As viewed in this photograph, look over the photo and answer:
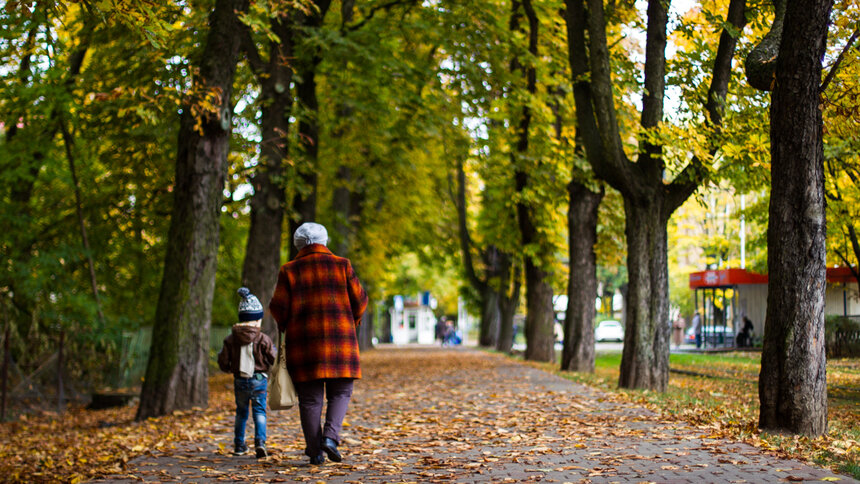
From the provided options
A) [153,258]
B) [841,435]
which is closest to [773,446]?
[841,435]

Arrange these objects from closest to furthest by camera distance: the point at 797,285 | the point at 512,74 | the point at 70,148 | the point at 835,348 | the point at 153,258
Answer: the point at 797,285 < the point at 70,148 < the point at 512,74 < the point at 153,258 < the point at 835,348

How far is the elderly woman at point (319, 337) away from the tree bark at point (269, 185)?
9.83 meters

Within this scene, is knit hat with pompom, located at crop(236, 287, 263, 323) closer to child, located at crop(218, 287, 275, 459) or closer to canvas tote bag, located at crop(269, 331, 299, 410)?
child, located at crop(218, 287, 275, 459)

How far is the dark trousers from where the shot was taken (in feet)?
24.5

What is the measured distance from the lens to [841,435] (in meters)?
8.62

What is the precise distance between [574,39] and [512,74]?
4.08 meters

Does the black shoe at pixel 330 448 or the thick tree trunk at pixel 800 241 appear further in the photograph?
the thick tree trunk at pixel 800 241

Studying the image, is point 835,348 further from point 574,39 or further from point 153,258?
point 153,258

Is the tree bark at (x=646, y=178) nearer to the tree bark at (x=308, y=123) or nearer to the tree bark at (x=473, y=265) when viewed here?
the tree bark at (x=308, y=123)

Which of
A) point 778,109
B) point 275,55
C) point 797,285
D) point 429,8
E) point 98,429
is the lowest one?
point 98,429

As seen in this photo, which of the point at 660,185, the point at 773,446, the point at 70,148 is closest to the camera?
the point at 773,446

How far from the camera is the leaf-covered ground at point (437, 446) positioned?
699 cm

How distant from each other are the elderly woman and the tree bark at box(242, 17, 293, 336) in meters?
9.83

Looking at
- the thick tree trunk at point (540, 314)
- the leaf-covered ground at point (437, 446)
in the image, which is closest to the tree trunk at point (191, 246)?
the leaf-covered ground at point (437, 446)
